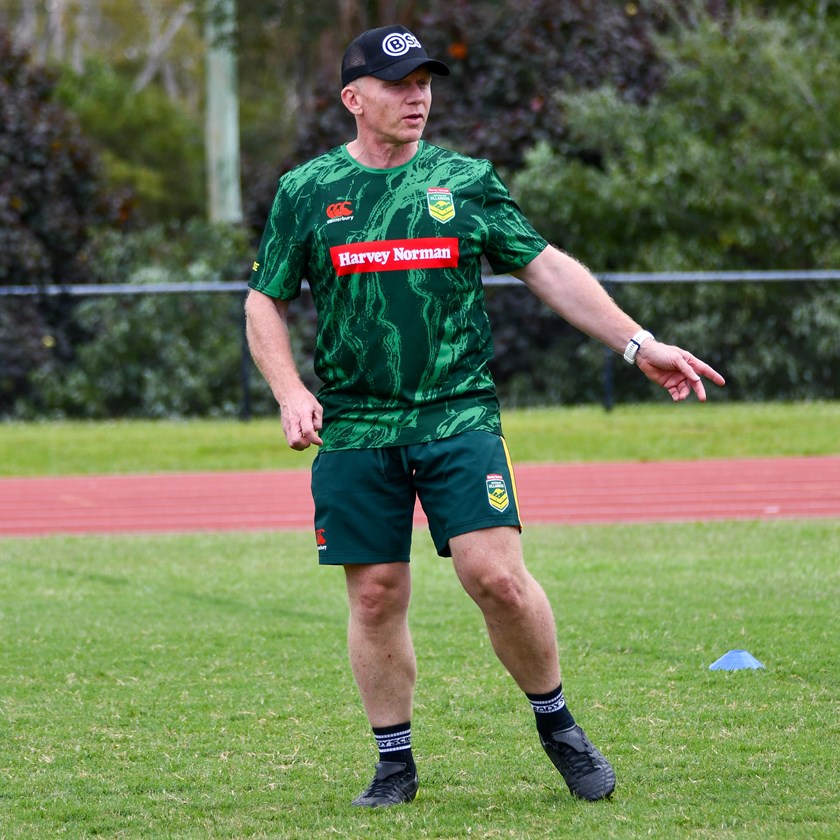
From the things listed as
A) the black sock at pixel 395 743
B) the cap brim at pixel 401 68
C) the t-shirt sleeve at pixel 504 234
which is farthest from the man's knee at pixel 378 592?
the cap brim at pixel 401 68

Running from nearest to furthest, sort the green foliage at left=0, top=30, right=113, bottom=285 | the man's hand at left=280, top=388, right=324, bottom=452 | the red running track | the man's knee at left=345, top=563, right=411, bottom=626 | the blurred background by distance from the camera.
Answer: the man's hand at left=280, top=388, right=324, bottom=452, the man's knee at left=345, top=563, right=411, bottom=626, the red running track, the blurred background, the green foliage at left=0, top=30, right=113, bottom=285

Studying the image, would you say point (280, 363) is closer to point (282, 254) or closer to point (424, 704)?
point (282, 254)

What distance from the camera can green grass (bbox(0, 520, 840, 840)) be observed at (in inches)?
163

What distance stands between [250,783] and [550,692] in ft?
3.07

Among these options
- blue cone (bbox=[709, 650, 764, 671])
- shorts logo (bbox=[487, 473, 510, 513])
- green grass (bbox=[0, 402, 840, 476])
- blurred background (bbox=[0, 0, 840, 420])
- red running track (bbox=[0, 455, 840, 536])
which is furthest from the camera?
blurred background (bbox=[0, 0, 840, 420])

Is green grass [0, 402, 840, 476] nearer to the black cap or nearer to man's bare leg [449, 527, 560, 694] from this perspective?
man's bare leg [449, 527, 560, 694]

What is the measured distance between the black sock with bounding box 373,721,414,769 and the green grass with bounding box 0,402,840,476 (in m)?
9.79

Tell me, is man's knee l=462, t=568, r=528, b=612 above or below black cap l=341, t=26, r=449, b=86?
below

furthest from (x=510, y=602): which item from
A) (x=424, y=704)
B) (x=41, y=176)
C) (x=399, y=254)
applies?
(x=41, y=176)

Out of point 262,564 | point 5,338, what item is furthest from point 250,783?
point 5,338

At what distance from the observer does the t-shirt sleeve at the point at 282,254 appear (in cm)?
434

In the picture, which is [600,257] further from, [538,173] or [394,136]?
[394,136]

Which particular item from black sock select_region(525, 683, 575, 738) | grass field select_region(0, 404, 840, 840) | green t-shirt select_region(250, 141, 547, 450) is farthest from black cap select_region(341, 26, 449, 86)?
grass field select_region(0, 404, 840, 840)

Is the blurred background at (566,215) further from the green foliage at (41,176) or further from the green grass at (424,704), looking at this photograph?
the green grass at (424,704)
